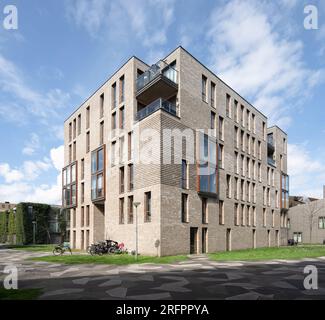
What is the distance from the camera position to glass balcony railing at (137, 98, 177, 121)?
2297 centimetres

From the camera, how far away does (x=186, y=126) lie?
25375mm

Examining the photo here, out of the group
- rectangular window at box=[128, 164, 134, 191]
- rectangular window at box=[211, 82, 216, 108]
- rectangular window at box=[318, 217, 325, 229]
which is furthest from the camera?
rectangular window at box=[318, 217, 325, 229]

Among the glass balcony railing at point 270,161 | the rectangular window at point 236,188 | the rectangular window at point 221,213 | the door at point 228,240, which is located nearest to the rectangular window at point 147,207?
the rectangular window at point 221,213

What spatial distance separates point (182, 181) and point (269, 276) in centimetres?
1243

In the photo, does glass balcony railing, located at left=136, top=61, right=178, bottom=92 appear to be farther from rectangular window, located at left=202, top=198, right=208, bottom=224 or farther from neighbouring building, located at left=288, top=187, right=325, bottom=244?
neighbouring building, located at left=288, top=187, right=325, bottom=244

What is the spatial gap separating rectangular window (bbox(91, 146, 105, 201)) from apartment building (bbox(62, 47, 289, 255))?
0.10m

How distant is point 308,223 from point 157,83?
138ft

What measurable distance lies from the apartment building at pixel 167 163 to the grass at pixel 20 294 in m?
10.5

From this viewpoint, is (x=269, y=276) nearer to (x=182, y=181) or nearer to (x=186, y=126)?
(x=182, y=181)

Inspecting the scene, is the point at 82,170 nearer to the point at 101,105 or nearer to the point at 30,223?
the point at 101,105

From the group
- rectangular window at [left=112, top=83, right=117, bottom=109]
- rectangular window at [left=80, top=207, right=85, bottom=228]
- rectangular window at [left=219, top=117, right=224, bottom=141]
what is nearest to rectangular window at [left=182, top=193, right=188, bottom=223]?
rectangular window at [left=219, top=117, right=224, bottom=141]

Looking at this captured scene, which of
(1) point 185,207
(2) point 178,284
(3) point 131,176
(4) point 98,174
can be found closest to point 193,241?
(1) point 185,207

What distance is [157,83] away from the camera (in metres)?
24.2
